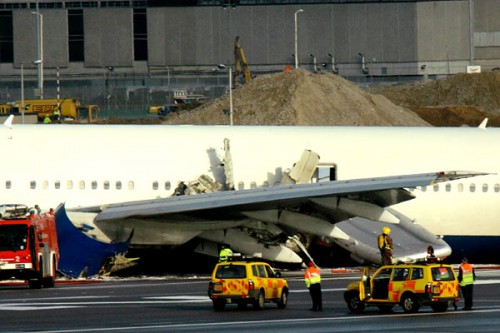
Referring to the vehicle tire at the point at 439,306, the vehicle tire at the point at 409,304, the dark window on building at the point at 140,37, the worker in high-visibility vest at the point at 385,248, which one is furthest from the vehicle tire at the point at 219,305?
the dark window on building at the point at 140,37

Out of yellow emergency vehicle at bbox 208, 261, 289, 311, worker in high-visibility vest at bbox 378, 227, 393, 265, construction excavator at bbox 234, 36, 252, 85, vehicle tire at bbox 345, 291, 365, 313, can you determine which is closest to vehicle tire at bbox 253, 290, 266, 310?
yellow emergency vehicle at bbox 208, 261, 289, 311

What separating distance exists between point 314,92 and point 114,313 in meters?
49.6

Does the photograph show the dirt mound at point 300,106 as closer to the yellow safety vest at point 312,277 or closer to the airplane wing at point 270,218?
the airplane wing at point 270,218

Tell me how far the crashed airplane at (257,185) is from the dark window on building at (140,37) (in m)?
73.0

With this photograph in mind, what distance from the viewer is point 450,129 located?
4075 centimetres

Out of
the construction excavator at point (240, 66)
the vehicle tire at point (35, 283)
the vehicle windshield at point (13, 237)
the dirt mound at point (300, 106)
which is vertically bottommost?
the vehicle tire at point (35, 283)

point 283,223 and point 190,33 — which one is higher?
point 190,33

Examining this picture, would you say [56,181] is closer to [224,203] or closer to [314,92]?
[224,203]

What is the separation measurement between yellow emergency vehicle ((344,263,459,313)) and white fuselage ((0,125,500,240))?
11631mm

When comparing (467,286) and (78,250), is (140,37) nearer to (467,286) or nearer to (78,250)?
(78,250)

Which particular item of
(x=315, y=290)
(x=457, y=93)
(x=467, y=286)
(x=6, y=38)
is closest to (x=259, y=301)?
(x=315, y=290)

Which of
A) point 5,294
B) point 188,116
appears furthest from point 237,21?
point 5,294

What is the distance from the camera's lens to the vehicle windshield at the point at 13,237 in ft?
110

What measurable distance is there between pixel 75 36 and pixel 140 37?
561cm
